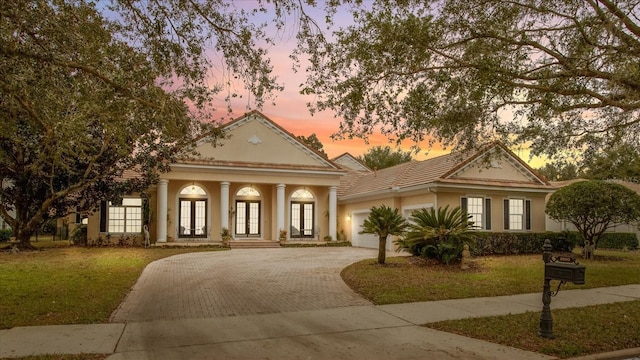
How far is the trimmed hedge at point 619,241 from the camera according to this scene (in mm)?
25172

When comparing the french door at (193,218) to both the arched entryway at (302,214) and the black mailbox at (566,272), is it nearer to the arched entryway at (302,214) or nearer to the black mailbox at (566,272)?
the arched entryway at (302,214)

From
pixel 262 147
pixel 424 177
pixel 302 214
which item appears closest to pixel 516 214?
pixel 424 177

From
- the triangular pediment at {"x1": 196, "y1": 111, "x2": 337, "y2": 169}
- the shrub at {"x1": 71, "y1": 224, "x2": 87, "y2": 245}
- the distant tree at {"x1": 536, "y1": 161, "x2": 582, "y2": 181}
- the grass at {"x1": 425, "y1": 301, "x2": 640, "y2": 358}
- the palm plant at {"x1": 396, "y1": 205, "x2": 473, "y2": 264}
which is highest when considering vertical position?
the triangular pediment at {"x1": 196, "y1": 111, "x2": 337, "y2": 169}

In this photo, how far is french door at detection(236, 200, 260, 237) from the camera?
85.9 ft

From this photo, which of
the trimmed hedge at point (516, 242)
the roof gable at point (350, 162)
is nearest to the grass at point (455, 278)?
the trimmed hedge at point (516, 242)

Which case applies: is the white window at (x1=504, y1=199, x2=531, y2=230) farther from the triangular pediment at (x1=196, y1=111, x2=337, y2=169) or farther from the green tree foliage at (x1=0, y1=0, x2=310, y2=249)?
the green tree foliage at (x1=0, y1=0, x2=310, y2=249)

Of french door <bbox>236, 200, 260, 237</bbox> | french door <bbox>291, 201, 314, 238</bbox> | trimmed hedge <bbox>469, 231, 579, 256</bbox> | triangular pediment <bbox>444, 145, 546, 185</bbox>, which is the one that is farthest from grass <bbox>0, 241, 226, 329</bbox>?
triangular pediment <bbox>444, 145, 546, 185</bbox>

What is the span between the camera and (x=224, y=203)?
2492cm

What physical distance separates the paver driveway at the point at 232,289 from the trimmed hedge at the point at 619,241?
55.4 ft

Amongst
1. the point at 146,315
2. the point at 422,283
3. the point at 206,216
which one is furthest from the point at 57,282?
the point at 206,216

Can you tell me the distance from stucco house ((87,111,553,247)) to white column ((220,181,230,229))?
0.18 feet

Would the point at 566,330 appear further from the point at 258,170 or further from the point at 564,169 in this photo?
the point at 258,170

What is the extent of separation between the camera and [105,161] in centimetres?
2142

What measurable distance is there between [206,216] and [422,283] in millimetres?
16247
